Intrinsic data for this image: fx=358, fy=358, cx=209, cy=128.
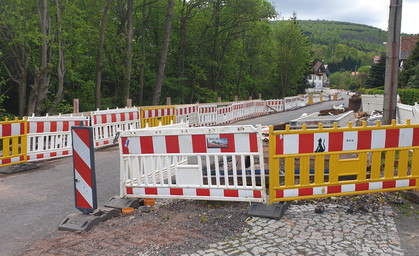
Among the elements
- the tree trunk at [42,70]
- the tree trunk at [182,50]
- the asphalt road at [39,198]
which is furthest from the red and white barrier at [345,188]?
the tree trunk at [182,50]

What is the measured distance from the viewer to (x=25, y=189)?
7273mm

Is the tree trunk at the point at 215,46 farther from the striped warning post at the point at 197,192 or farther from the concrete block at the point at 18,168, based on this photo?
the striped warning post at the point at 197,192

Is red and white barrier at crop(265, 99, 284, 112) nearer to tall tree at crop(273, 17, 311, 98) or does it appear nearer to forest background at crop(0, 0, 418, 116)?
forest background at crop(0, 0, 418, 116)

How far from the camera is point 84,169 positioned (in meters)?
5.19

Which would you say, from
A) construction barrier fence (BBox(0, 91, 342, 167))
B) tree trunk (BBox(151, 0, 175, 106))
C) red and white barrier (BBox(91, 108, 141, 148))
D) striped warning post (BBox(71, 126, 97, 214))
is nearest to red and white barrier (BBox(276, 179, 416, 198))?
striped warning post (BBox(71, 126, 97, 214))

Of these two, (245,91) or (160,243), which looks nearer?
(160,243)

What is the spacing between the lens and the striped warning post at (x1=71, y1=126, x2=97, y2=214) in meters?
5.11

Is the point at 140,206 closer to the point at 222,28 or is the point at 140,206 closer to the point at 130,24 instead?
the point at 130,24

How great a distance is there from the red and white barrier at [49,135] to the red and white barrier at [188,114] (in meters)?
7.19

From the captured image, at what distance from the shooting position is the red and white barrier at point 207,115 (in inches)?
835

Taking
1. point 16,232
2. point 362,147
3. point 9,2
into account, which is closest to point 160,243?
point 16,232

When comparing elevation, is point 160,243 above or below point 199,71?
below

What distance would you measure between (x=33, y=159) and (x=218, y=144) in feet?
21.7

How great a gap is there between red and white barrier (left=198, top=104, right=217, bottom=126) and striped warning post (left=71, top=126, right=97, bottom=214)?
15.8m
